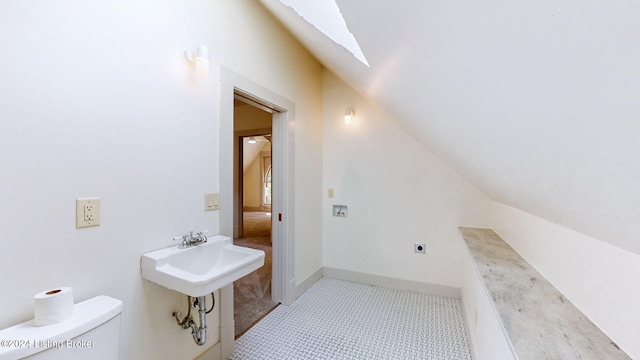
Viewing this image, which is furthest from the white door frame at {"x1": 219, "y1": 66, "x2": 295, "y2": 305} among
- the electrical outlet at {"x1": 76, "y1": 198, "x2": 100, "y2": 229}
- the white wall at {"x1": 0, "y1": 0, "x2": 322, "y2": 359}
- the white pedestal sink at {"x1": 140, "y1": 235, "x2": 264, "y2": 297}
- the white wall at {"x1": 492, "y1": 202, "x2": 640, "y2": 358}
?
the white wall at {"x1": 492, "y1": 202, "x2": 640, "y2": 358}

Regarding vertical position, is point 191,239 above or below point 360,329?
above

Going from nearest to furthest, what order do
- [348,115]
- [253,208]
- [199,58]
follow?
[199,58] → [348,115] → [253,208]

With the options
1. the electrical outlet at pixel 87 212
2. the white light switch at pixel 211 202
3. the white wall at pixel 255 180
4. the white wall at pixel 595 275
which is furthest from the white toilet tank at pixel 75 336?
the white wall at pixel 255 180

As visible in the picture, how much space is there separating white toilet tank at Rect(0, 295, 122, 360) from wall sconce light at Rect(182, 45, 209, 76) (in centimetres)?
128

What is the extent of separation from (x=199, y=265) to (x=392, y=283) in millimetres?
2139

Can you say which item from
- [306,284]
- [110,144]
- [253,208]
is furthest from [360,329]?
[253,208]

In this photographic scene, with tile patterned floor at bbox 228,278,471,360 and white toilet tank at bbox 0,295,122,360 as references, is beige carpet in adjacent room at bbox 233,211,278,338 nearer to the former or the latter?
tile patterned floor at bbox 228,278,471,360

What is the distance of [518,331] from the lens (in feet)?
2.86

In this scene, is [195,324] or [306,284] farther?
[306,284]

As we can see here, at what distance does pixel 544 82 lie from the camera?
0.43m

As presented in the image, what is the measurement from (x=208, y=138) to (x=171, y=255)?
2.44ft

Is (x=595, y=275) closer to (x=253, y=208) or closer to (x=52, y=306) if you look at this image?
(x=52, y=306)

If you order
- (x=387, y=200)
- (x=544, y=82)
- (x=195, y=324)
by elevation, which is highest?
(x=544, y=82)

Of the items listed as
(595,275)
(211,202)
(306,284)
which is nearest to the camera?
Result: (595,275)
